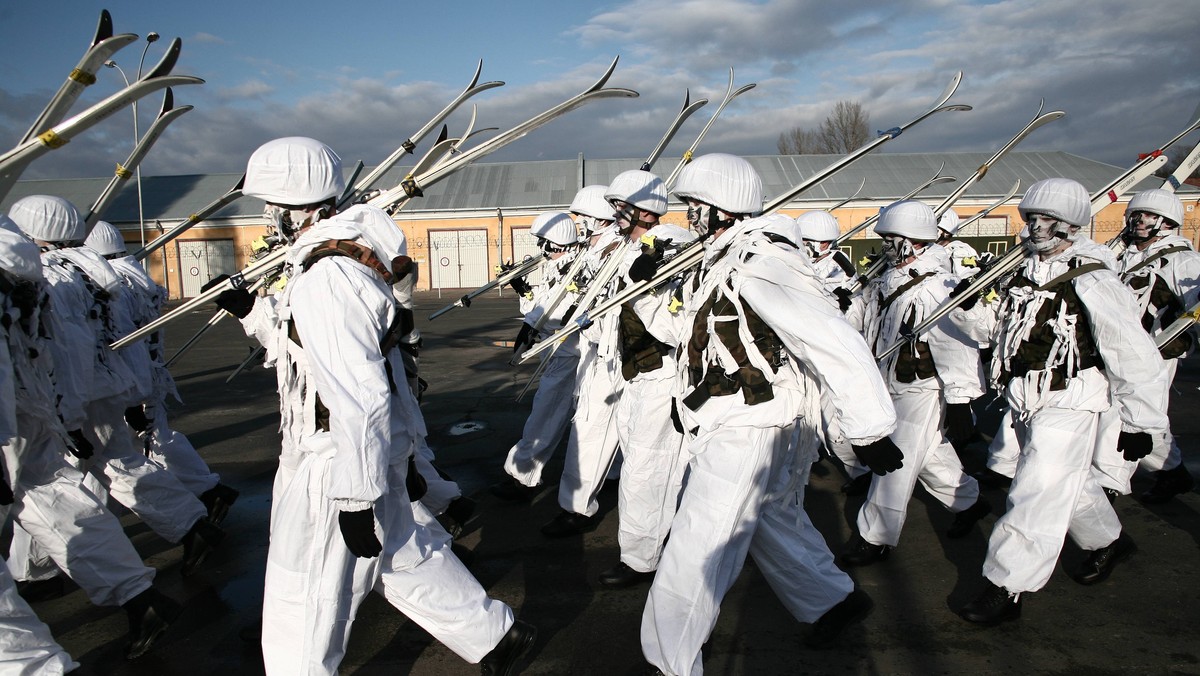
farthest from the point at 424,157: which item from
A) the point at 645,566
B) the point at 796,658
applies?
the point at 796,658

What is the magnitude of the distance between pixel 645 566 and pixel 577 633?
2.27 feet

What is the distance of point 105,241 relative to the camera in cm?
Answer: 573

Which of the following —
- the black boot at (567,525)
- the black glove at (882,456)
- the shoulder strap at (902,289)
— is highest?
the shoulder strap at (902,289)

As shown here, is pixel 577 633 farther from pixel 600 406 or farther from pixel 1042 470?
pixel 1042 470

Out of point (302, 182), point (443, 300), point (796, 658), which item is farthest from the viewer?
point (443, 300)

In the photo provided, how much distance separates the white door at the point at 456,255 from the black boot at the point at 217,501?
87.4 ft

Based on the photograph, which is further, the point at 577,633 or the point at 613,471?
the point at 613,471

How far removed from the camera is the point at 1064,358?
3.81m

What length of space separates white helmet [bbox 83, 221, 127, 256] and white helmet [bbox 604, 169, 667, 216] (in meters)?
3.61

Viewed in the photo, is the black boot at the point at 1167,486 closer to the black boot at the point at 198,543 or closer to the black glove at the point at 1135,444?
the black glove at the point at 1135,444

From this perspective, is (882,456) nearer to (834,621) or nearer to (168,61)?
(834,621)

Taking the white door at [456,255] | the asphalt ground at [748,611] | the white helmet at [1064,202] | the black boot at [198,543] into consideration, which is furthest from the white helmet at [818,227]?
the white door at [456,255]

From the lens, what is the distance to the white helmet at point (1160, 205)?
5758 mm

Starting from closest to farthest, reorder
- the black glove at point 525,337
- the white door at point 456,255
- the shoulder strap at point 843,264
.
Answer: the black glove at point 525,337 < the shoulder strap at point 843,264 < the white door at point 456,255
